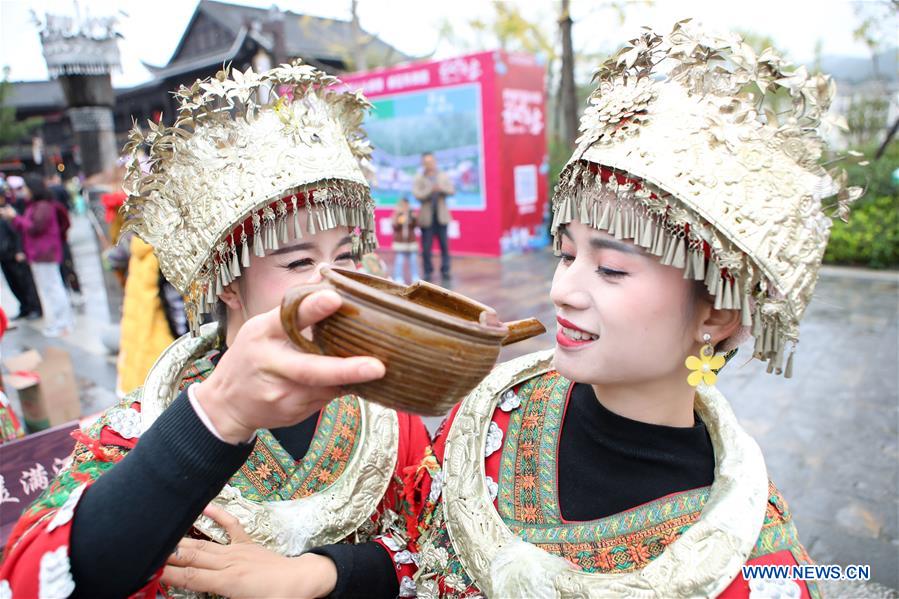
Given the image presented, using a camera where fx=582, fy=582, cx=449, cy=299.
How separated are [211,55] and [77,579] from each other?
1020 inches

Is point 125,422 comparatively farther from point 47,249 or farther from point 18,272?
point 18,272

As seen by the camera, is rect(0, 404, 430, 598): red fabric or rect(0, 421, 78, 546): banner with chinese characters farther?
rect(0, 421, 78, 546): banner with chinese characters

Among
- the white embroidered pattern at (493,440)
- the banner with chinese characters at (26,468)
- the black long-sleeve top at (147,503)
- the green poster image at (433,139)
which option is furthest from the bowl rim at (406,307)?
the green poster image at (433,139)

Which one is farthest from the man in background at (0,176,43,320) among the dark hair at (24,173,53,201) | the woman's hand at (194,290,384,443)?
the woman's hand at (194,290,384,443)

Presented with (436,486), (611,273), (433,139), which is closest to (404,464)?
(436,486)

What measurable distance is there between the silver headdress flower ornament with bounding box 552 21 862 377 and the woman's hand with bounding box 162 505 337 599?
1093mm

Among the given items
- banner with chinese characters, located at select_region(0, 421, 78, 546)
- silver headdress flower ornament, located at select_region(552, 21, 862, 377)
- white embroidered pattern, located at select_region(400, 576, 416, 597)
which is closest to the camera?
silver headdress flower ornament, located at select_region(552, 21, 862, 377)

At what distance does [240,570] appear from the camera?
1335 millimetres

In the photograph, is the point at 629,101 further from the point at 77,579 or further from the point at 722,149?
the point at 77,579

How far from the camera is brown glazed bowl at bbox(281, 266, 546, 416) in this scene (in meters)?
0.96

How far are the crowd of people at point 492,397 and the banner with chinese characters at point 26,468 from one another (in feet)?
3.81

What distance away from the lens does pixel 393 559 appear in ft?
5.33

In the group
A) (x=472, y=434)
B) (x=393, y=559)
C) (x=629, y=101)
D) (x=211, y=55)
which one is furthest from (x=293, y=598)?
(x=211, y=55)

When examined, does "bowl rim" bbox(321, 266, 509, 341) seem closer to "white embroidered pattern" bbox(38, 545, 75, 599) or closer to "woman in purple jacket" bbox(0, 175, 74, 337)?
"white embroidered pattern" bbox(38, 545, 75, 599)
